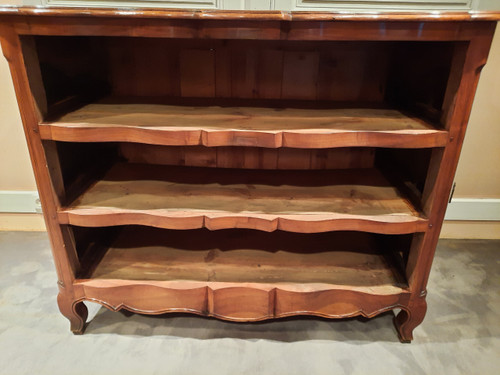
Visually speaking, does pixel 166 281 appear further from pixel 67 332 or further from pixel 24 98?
pixel 24 98

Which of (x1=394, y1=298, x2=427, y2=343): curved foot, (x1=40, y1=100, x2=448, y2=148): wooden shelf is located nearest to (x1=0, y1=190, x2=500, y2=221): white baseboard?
(x1=394, y1=298, x2=427, y2=343): curved foot

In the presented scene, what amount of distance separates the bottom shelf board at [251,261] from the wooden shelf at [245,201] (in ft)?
0.75

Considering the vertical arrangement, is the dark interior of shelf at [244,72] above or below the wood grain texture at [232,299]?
above

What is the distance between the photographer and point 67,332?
1.31 m

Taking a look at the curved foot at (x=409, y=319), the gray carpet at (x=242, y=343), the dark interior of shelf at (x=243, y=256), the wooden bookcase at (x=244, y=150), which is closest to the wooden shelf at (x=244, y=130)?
the wooden bookcase at (x=244, y=150)

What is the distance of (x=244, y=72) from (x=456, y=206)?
4.14 ft

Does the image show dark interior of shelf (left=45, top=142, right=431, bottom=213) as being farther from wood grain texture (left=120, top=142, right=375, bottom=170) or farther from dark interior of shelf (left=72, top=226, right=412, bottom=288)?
dark interior of shelf (left=72, top=226, right=412, bottom=288)

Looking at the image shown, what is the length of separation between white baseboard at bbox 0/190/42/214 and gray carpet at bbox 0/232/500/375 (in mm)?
460

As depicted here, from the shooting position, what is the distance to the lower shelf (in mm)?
1189

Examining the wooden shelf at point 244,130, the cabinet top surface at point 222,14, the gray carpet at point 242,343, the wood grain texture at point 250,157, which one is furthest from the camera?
the wood grain texture at point 250,157

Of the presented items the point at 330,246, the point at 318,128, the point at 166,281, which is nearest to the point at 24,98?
the point at 166,281

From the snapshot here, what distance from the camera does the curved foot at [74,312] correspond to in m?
1.24

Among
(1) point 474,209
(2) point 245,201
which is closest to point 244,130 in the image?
(2) point 245,201

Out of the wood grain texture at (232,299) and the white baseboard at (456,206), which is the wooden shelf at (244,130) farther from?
the white baseboard at (456,206)
